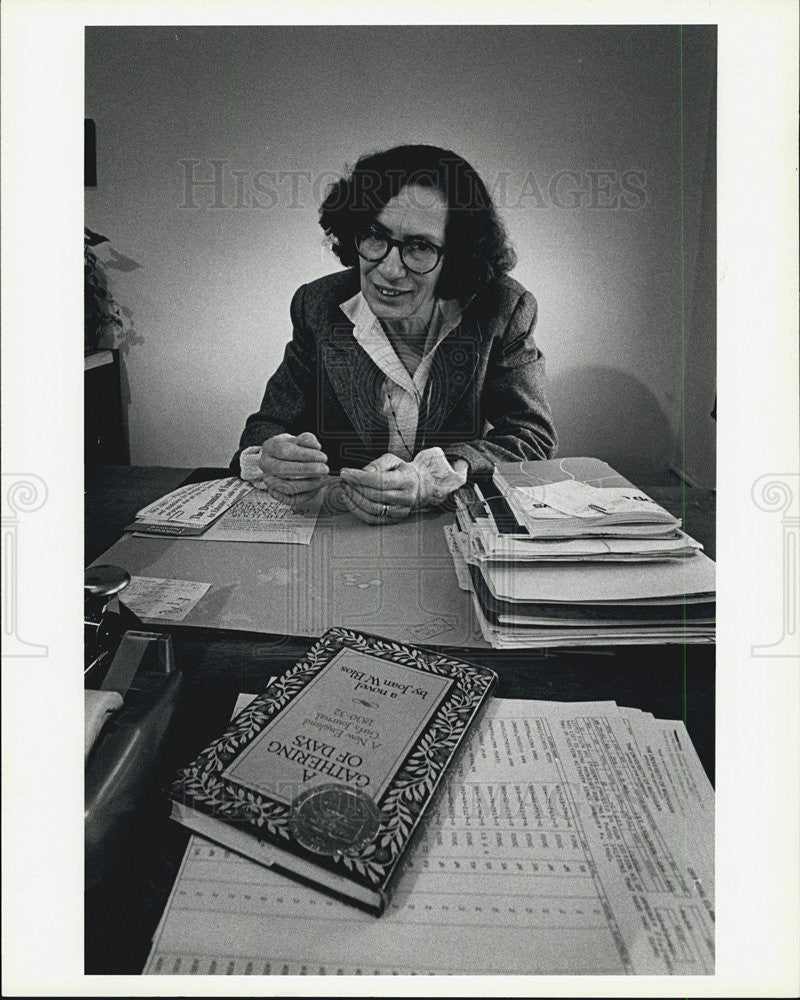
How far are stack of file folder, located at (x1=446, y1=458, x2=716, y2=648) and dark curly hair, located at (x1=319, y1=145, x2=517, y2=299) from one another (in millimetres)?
271

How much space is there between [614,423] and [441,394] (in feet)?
0.71

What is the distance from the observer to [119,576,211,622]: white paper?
0.66m

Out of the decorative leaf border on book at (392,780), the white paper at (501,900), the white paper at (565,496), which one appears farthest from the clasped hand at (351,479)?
the white paper at (501,900)

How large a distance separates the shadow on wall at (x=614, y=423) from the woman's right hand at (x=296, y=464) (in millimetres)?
298

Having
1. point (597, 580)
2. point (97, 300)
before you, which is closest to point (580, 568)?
point (597, 580)

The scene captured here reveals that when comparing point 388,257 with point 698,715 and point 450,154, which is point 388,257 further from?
point 698,715

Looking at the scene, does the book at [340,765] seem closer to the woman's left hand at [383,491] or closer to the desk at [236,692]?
the desk at [236,692]

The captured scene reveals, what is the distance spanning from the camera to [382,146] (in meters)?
0.78

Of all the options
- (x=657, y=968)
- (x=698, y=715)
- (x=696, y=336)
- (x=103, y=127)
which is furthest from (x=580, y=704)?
(x=103, y=127)

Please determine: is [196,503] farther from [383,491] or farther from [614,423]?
[614,423]

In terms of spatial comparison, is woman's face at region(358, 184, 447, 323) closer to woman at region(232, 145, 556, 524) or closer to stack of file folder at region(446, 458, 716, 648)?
woman at region(232, 145, 556, 524)

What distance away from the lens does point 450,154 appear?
0.78 meters

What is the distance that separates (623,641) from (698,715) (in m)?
0.11

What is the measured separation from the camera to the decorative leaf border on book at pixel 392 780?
0.40 meters
